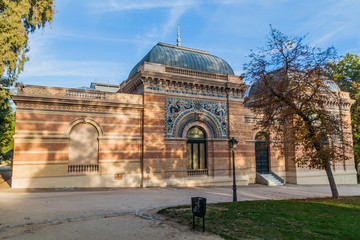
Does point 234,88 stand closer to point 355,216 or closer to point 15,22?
point 355,216

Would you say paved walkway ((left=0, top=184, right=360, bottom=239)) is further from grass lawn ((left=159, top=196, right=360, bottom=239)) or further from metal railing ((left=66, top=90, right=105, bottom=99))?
metal railing ((left=66, top=90, right=105, bottom=99))

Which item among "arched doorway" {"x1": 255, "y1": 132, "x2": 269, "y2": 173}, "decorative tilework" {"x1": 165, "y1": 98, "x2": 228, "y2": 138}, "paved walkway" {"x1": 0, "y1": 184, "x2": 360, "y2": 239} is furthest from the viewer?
"arched doorway" {"x1": 255, "y1": 132, "x2": 269, "y2": 173}

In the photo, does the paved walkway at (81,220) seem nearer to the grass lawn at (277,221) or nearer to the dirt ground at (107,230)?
the dirt ground at (107,230)

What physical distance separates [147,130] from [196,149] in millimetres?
4576

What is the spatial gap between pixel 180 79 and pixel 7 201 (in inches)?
536

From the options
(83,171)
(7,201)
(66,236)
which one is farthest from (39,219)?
(83,171)

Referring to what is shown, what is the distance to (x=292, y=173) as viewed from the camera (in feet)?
81.9

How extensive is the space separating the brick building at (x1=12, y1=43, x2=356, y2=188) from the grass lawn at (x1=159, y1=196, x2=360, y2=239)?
4669 millimetres

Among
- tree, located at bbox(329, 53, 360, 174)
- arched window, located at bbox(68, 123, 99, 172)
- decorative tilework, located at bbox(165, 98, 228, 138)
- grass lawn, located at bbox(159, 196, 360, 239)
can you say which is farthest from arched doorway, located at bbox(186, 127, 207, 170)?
tree, located at bbox(329, 53, 360, 174)

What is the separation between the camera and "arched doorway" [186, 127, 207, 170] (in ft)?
67.4

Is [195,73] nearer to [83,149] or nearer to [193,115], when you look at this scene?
[193,115]

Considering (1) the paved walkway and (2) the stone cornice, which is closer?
(1) the paved walkway

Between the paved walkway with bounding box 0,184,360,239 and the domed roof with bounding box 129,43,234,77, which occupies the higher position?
the domed roof with bounding box 129,43,234,77

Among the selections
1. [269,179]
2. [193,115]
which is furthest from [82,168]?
[269,179]
